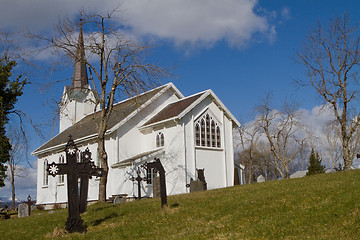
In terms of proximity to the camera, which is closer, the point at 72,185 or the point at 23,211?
the point at 72,185

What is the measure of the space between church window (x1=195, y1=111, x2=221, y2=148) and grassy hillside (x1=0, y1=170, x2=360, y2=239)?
13121 mm

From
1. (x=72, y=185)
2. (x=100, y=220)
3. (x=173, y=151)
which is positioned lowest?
(x=100, y=220)

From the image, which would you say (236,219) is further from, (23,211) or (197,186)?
(23,211)

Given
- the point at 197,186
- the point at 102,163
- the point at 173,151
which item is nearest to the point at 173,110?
the point at 173,151

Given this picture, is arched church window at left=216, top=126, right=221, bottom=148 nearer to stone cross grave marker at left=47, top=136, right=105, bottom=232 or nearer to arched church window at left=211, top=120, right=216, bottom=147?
arched church window at left=211, top=120, right=216, bottom=147

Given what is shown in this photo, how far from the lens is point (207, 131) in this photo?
1156 inches

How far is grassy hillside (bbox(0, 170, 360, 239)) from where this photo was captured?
32.2 feet

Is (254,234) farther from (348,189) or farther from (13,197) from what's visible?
(13,197)


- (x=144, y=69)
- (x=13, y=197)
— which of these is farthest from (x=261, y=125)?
(x=13, y=197)

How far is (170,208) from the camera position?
46.5ft

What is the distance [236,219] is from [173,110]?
60.3ft

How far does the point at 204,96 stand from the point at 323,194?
1691 cm

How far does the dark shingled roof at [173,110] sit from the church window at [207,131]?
1415mm

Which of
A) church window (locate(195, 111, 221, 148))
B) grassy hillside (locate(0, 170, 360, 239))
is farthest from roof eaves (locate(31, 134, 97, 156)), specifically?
grassy hillside (locate(0, 170, 360, 239))
